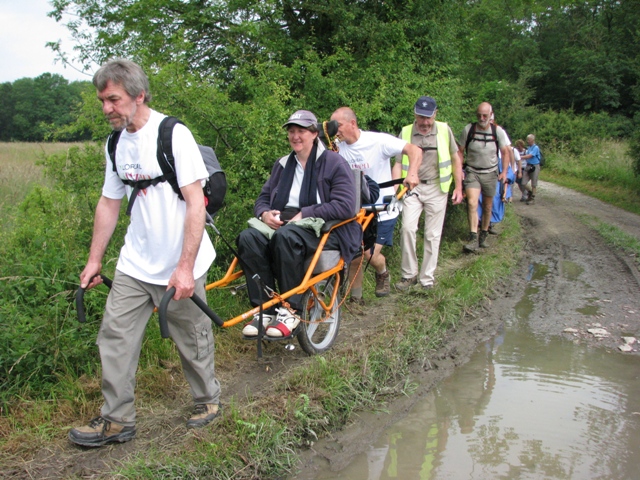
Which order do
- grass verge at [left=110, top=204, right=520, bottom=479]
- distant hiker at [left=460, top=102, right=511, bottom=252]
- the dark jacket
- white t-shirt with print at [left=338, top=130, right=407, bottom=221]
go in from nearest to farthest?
1. grass verge at [left=110, top=204, right=520, bottom=479]
2. the dark jacket
3. white t-shirt with print at [left=338, top=130, right=407, bottom=221]
4. distant hiker at [left=460, top=102, right=511, bottom=252]

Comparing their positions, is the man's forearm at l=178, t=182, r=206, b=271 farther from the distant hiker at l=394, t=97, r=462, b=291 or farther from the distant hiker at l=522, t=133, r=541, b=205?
the distant hiker at l=522, t=133, r=541, b=205

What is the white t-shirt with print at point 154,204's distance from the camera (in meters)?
3.48

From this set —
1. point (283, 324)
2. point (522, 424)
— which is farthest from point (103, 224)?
point (522, 424)

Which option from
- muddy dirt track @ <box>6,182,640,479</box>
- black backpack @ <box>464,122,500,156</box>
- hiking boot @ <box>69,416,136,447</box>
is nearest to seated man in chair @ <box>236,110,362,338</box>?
muddy dirt track @ <box>6,182,640,479</box>

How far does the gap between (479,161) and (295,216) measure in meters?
5.49

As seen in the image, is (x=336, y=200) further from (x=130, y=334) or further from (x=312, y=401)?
(x=130, y=334)

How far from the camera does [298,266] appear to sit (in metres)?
4.74

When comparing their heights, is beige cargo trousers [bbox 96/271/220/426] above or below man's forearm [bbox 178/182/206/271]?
below

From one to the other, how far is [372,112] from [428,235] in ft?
7.00

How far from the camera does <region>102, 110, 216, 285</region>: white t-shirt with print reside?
348cm

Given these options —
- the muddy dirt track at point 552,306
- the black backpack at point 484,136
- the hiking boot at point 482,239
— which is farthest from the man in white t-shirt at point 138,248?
the hiking boot at point 482,239

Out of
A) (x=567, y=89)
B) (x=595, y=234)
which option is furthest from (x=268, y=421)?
(x=567, y=89)

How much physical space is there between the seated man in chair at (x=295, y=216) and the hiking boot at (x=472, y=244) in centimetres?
453

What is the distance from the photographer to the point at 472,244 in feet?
31.2
